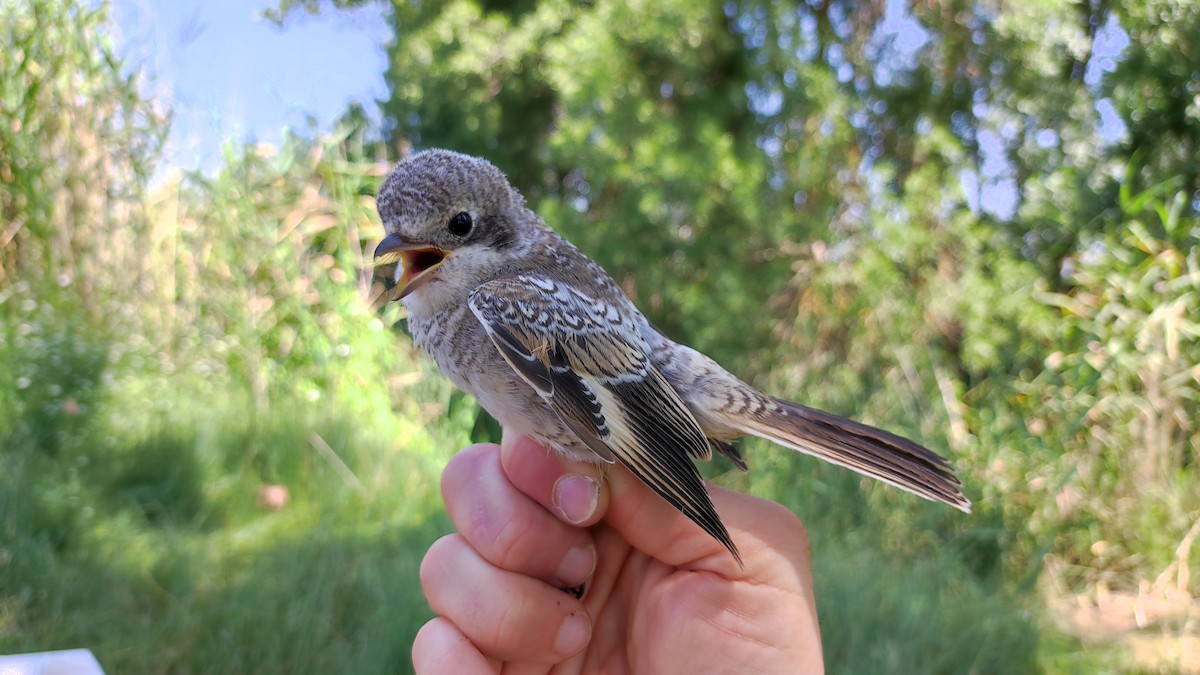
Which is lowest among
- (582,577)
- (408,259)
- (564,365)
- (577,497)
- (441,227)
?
(582,577)

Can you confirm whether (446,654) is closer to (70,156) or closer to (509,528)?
(509,528)

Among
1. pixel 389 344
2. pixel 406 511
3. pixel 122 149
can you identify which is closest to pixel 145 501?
pixel 406 511

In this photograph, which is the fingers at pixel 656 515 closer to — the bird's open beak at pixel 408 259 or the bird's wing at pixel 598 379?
the bird's wing at pixel 598 379

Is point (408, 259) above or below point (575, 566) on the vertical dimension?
above

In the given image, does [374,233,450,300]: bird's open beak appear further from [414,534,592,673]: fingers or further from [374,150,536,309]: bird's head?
[414,534,592,673]: fingers

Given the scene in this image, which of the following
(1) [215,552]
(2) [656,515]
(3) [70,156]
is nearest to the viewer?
(2) [656,515]

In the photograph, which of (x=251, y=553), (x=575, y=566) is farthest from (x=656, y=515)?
(x=251, y=553)
